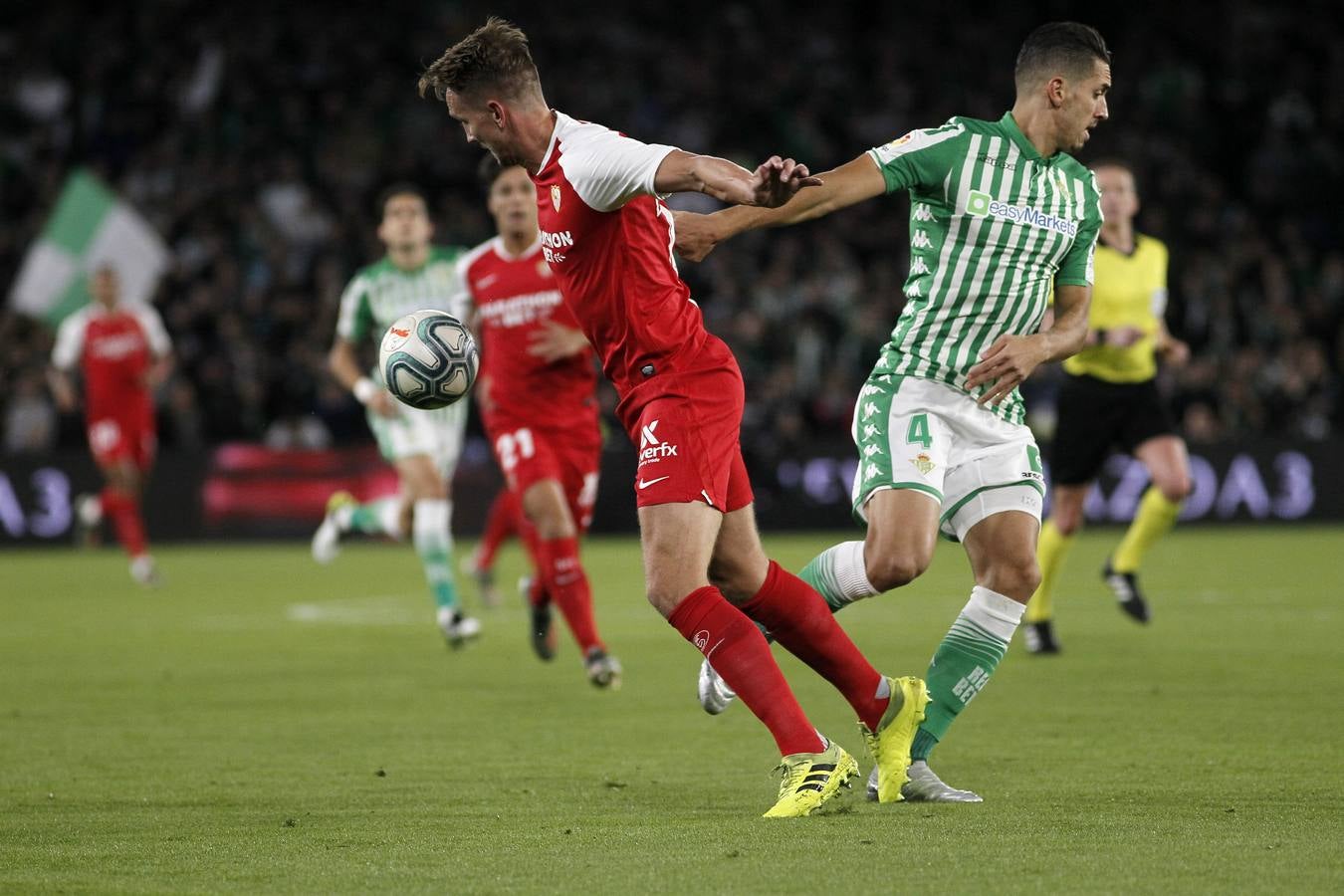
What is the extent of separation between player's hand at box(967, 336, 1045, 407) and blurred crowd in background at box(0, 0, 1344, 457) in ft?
48.9

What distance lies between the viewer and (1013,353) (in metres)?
5.51

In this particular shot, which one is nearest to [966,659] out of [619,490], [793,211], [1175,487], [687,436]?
[687,436]

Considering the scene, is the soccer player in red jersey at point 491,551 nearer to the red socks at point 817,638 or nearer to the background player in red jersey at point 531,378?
the background player in red jersey at point 531,378

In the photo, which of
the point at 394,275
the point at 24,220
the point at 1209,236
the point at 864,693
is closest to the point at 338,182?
the point at 24,220

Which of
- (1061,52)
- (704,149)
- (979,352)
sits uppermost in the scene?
(704,149)

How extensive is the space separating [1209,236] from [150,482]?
13432mm

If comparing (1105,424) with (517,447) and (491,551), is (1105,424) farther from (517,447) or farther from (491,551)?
(491,551)

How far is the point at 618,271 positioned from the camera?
5301mm

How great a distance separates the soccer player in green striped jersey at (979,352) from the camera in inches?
220

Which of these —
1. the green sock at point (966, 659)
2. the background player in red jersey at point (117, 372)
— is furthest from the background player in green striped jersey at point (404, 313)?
the background player in red jersey at point (117, 372)

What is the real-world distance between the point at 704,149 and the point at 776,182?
66.4ft

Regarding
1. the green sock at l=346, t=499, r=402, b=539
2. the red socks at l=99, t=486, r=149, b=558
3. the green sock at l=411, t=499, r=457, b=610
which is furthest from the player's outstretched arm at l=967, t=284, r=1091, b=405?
the red socks at l=99, t=486, r=149, b=558

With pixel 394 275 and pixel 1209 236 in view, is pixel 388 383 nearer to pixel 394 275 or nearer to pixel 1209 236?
pixel 394 275

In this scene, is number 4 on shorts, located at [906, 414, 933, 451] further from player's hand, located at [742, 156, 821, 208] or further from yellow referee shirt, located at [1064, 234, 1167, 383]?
yellow referee shirt, located at [1064, 234, 1167, 383]
